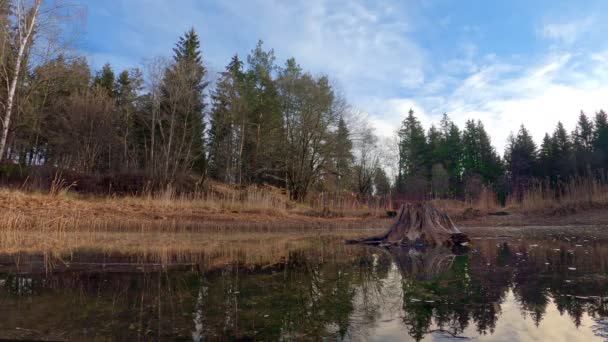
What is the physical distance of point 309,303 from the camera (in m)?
2.94

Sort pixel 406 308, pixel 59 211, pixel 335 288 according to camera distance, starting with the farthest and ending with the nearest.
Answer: pixel 59 211
pixel 335 288
pixel 406 308

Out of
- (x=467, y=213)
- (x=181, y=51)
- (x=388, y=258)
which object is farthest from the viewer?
(x=181, y=51)

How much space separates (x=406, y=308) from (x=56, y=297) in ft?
9.29

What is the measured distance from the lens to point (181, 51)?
123 ft

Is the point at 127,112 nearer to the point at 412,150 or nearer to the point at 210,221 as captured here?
the point at 210,221

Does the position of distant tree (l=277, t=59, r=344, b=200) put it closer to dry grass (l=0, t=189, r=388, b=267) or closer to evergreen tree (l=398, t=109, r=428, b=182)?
dry grass (l=0, t=189, r=388, b=267)

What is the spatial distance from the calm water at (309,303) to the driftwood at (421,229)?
3241mm

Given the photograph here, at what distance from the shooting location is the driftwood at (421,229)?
803 centimetres

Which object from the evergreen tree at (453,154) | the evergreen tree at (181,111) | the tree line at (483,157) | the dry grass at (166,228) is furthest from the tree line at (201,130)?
the evergreen tree at (453,154)

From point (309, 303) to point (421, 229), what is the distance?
5.92 metres

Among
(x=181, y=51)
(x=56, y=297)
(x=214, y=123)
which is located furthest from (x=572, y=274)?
(x=181, y=51)

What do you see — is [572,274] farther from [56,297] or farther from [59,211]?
[59,211]

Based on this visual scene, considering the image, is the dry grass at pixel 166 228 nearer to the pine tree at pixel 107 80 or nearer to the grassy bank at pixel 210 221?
the grassy bank at pixel 210 221

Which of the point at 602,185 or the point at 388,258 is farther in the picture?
the point at 602,185
